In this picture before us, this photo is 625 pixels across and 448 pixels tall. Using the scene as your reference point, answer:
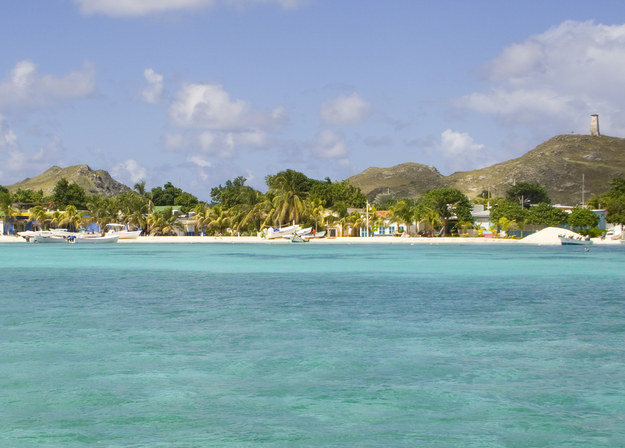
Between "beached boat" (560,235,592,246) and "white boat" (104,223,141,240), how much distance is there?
5200cm

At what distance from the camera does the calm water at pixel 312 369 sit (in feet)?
30.1

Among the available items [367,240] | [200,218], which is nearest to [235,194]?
[200,218]

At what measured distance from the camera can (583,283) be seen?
31.4m

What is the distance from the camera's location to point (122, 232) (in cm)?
9012

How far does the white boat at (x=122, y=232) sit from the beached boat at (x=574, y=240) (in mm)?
51999

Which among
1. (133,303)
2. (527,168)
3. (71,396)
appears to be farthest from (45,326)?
(527,168)

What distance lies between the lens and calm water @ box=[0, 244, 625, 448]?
30.1 ft

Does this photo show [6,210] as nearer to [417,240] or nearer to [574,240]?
[417,240]

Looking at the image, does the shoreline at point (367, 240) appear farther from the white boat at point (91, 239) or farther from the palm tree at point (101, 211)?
the palm tree at point (101, 211)

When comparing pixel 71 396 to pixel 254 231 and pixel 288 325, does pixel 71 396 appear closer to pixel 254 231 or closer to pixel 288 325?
pixel 288 325

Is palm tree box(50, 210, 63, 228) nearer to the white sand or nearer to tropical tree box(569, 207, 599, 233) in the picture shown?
the white sand

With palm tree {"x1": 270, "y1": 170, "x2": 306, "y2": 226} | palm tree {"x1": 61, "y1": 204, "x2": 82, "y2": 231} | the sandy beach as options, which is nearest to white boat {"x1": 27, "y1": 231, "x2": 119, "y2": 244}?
the sandy beach

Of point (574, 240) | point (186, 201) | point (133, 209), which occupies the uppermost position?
point (186, 201)

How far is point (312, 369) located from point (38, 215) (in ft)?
305
